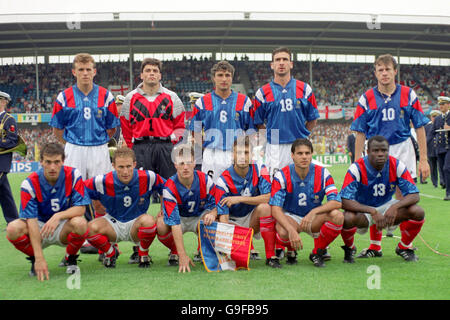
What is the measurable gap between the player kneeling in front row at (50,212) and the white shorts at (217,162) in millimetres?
1625

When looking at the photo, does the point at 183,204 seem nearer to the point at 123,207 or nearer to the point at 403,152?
the point at 123,207

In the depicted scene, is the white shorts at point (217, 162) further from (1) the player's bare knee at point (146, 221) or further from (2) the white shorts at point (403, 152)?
(2) the white shorts at point (403, 152)

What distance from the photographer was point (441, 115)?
39.3 feet

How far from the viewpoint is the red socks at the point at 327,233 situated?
15.3 feet

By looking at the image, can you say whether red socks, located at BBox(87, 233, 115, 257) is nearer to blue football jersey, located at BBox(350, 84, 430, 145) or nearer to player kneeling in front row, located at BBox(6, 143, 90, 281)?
player kneeling in front row, located at BBox(6, 143, 90, 281)

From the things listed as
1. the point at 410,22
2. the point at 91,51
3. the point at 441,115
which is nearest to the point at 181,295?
the point at 441,115

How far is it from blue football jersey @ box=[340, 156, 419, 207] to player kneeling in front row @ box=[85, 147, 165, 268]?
6.37 ft

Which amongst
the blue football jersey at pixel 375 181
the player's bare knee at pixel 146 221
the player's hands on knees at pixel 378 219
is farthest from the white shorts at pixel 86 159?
the player's hands on knees at pixel 378 219

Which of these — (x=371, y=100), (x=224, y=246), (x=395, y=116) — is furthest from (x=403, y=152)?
(x=224, y=246)

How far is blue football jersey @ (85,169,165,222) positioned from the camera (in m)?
4.93

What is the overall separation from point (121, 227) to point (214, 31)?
28.3 m

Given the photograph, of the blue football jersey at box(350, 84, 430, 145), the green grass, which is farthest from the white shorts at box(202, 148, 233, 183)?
the blue football jersey at box(350, 84, 430, 145)

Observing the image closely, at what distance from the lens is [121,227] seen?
496cm

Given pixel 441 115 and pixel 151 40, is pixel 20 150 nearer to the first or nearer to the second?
pixel 441 115
